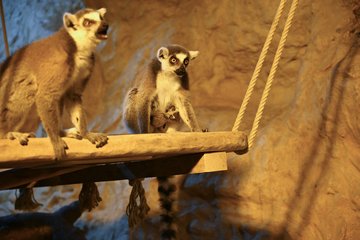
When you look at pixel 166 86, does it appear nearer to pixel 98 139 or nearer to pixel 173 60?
pixel 173 60

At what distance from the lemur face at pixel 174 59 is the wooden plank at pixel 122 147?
1102 mm

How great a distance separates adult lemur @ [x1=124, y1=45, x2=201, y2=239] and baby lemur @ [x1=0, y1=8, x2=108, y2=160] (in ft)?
2.81

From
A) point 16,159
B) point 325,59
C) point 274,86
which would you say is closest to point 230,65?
point 274,86

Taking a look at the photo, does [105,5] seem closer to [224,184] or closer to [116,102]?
[116,102]

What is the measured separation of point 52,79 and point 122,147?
0.55m

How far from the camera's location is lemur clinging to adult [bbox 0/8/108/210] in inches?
94.0

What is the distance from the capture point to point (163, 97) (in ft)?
12.0

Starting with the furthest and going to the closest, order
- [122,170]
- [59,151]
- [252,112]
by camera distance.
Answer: [252,112]
[122,170]
[59,151]

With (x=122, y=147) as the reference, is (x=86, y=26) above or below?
above

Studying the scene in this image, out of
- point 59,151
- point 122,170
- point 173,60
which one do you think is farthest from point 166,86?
point 59,151

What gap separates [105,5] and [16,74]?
3.24 meters

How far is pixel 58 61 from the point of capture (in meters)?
2.45

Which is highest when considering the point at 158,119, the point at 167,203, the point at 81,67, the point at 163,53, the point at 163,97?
the point at 163,53

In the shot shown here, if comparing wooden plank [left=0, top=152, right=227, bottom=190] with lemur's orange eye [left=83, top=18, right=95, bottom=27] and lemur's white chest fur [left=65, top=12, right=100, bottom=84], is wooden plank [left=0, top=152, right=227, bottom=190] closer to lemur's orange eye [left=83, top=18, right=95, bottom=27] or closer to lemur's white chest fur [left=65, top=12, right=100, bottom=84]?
lemur's white chest fur [left=65, top=12, right=100, bottom=84]
